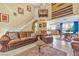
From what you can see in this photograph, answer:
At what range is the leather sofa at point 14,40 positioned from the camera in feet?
6.88

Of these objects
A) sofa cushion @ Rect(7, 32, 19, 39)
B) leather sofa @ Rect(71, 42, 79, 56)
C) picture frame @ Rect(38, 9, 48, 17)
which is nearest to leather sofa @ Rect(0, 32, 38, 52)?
sofa cushion @ Rect(7, 32, 19, 39)

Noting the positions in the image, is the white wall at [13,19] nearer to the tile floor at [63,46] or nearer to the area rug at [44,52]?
the area rug at [44,52]

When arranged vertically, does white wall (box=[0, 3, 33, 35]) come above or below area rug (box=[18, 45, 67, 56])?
above

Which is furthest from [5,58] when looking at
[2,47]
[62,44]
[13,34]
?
[62,44]

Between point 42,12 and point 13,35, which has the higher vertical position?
point 42,12

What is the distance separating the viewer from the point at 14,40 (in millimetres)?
2102

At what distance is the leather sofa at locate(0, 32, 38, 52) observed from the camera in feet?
6.88

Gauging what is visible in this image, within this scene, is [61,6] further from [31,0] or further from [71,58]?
[71,58]

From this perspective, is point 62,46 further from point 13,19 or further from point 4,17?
point 4,17

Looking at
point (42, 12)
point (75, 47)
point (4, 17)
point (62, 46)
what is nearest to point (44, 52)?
point (62, 46)

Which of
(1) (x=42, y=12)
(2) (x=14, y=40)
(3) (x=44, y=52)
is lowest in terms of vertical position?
(3) (x=44, y=52)

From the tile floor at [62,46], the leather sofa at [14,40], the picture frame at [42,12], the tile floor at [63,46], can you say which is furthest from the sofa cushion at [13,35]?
the tile floor at [63,46]

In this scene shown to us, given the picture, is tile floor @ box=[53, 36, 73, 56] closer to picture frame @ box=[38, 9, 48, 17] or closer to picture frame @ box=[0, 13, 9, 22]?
picture frame @ box=[38, 9, 48, 17]

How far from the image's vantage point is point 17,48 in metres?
2.10
